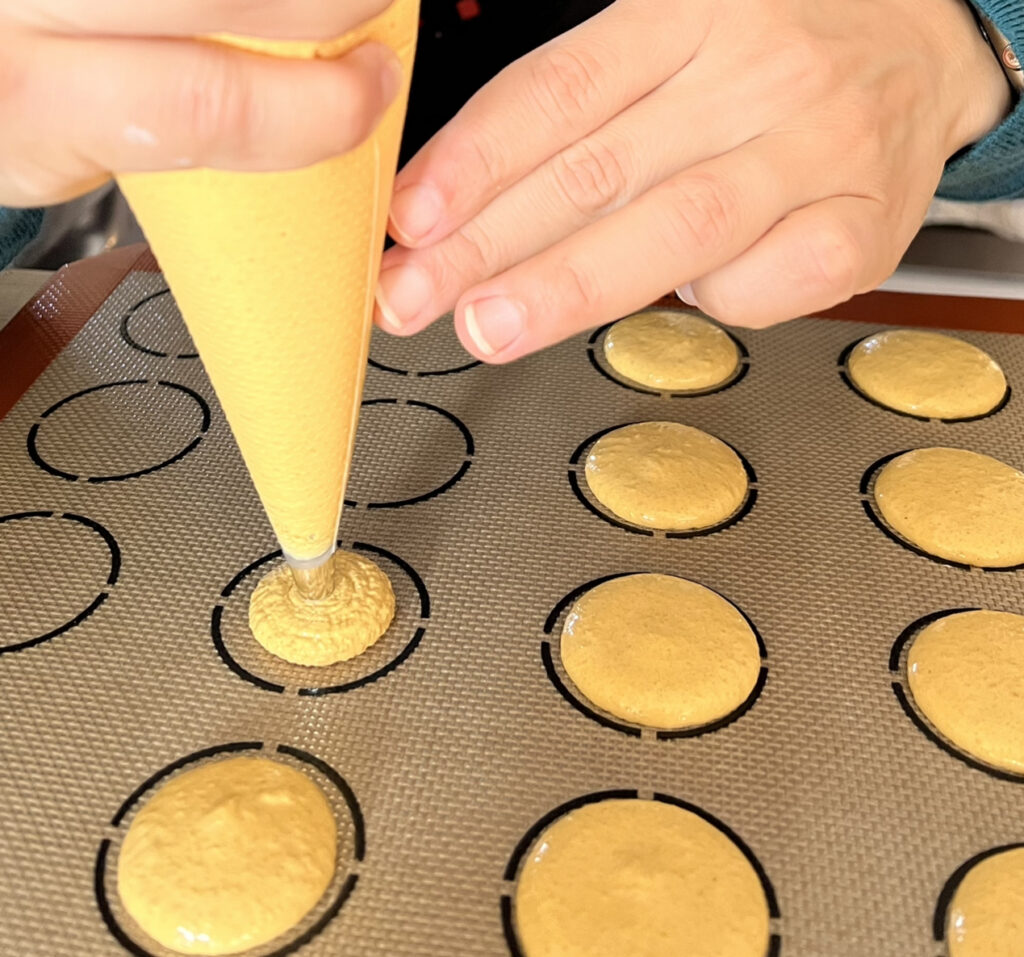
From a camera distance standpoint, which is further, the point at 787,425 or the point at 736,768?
the point at 787,425

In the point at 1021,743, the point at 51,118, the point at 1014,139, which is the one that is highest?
the point at 51,118

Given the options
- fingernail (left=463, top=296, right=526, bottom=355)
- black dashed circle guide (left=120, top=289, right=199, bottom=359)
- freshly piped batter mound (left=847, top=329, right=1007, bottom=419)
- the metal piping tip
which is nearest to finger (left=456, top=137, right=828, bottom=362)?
fingernail (left=463, top=296, right=526, bottom=355)

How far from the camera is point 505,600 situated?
52 centimetres

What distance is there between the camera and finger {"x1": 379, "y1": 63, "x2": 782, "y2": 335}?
39 cm

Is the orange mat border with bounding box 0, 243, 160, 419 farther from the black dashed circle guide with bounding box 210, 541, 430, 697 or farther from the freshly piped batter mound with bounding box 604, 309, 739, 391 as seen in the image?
the freshly piped batter mound with bounding box 604, 309, 739, 391

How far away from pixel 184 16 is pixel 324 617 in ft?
1.02

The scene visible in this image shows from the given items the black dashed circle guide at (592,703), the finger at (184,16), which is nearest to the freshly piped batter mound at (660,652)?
the black dashed circle guide at (592,703)

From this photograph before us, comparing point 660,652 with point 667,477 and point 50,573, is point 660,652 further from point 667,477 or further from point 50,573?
point 50,573

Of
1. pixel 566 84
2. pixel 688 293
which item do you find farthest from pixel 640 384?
pixel 566 84

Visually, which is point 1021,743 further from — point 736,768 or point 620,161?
point 620,161

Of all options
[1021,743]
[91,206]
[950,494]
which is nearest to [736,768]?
[1021,743]

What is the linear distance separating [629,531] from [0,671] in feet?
1.15

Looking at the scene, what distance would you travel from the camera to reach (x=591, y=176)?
0.42 m

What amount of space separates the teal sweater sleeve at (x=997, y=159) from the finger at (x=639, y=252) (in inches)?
8.4
